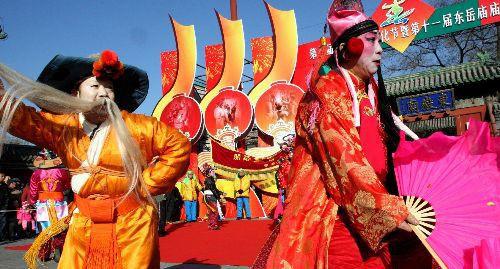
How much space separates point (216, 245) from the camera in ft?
27.6

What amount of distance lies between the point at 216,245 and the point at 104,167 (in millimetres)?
5867

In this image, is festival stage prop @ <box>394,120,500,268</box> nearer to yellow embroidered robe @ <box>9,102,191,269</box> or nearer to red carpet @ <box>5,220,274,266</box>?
yellow embroidered robe @ <box>9,102,191,269</box>

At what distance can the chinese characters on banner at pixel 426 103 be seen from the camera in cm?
1679

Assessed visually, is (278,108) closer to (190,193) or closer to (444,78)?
(190,193)

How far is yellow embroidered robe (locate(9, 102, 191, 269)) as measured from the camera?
2771 mm

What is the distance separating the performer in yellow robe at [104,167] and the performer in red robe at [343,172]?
861 millimetres

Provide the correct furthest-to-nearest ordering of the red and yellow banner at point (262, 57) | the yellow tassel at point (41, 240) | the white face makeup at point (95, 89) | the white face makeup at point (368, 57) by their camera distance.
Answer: the red and yellow banner at point (262, 57)
the white face makeup at point (95, 89)
the yellow tassel at point (41, 240)
the white face makeup at point (368, 57)

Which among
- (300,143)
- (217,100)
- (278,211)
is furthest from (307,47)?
(300,143)

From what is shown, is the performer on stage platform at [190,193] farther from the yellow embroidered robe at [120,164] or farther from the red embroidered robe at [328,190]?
the red embroidered robe at [328,190]

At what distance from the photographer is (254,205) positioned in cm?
1429

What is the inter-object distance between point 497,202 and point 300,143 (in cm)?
91

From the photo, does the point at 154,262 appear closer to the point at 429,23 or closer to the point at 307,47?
the point at 307,47

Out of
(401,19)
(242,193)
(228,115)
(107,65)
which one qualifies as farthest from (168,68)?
(107,65)

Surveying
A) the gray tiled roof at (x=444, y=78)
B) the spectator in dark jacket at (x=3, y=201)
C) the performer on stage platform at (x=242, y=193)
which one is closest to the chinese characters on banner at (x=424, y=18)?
the gray tiled roof at (x=444, y=78)
